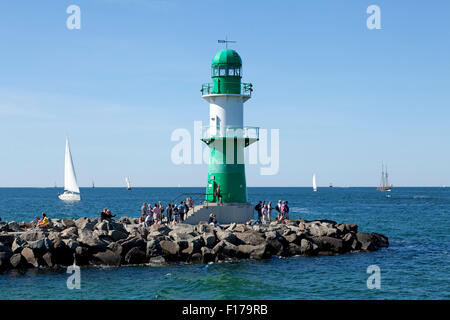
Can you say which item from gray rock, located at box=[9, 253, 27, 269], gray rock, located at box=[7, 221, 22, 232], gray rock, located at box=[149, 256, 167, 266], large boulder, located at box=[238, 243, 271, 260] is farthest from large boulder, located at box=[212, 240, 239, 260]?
gray rock, located at box=[7, 221, 22, 232]

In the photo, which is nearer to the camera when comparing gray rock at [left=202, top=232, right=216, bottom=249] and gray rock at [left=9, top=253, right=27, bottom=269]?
gray rock at [left=9, top=253, right=27, bottom=269]

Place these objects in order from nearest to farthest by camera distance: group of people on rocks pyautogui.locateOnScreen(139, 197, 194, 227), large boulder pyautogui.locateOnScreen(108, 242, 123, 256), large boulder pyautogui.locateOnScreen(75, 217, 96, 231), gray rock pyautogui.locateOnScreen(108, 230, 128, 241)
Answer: large boulder pyautogui.locateOnScreen(108, 242, 123, 256)
gray rock pyautogui.locateOnScreen(108, 230, 128, 241)
large boulder pyautogui.locateOnScreen(75, 217, 96, 231)
group of people on rocks pyautogui.locateOnScreen(139, 197, 194, 227)

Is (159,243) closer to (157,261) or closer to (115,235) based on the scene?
(157,261)

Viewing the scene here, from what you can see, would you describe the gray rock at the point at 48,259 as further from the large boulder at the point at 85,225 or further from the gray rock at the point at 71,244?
the large boulder at the point at 85,225

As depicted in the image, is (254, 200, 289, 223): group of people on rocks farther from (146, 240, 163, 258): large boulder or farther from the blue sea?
(146, 240, 163, 258): large boulder

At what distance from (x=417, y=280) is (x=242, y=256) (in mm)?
8384

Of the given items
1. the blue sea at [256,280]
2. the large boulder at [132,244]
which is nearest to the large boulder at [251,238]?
the blue sea at [256,280]

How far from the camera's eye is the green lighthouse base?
103ft

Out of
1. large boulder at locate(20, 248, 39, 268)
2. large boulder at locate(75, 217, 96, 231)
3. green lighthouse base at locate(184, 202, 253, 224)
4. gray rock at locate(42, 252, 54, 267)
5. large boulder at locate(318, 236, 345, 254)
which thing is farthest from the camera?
green lighthouse base at locate(184, 202, 253, 224)

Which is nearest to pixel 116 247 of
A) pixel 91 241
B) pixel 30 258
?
pixel 91 241

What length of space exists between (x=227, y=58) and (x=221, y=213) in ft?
31.7

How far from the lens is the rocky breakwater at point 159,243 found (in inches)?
949

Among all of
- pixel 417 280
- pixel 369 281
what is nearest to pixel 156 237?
pixel 369 281
